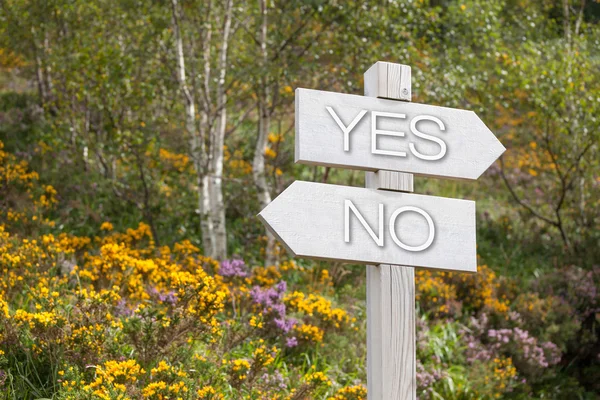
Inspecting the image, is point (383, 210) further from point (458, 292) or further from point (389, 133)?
point (458, 292)

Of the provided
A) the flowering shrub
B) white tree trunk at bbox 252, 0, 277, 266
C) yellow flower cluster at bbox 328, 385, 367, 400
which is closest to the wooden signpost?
the flowering shrub

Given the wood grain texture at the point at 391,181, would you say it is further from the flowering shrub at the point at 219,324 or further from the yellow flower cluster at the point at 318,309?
the yellow flower cluster at the point at 318,309

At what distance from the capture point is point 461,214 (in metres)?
3.48

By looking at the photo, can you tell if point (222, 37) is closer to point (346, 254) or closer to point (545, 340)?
point (545, 340)

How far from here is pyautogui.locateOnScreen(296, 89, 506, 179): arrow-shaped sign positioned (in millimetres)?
3439

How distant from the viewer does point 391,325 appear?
3.40m

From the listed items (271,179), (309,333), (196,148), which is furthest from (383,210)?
(271,179)

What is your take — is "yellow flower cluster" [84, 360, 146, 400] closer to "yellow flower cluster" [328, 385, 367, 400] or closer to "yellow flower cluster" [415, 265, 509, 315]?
"yellow flower cluster" [328, 385, 367, 400]

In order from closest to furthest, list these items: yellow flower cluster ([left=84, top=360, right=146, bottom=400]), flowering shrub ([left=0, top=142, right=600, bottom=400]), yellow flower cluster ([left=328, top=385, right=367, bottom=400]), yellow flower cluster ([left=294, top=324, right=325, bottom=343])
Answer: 1. yellow flower cluster ([left=84, top=360, right=146, bottom=400])
2. flowering shrub ([left=0, top=142, right=600, bottom=400])
3. yellow flower cluster ([left=328, top=385, right=367, bottom=400])
4. yellow flower cluster ([left=294, top=324, right=325, bottom=343])

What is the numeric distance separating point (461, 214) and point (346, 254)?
547mm

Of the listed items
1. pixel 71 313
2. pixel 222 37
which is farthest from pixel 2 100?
pixel 71 313

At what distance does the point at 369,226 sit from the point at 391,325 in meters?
0.42

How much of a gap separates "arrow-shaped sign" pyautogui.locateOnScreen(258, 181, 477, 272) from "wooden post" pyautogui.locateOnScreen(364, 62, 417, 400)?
8cm

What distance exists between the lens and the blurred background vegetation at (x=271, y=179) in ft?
26.7
